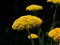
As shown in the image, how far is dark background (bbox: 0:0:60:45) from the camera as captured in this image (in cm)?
359

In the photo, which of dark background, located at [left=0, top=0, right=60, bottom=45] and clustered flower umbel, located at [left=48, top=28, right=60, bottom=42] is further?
dark background, located at [left=0, top=0, right=60, bottom=45]

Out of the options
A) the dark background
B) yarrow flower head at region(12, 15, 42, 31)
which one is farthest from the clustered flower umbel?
the dark background

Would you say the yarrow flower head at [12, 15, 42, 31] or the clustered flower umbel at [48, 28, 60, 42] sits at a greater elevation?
the yarrow flower head at [12, 15, 42, 31]

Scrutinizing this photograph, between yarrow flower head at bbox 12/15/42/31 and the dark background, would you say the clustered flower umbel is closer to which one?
yarrow flower head at bbox 12/15/42/31

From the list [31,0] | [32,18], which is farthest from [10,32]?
[32,18]

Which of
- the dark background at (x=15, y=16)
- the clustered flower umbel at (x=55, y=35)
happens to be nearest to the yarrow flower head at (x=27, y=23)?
the clustered flower umbel at (x=55, y=35)

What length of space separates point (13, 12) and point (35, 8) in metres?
2.27

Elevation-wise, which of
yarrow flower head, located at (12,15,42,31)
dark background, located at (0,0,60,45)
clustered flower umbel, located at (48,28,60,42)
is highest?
yarrow flower head, located at (12,15,42,31)

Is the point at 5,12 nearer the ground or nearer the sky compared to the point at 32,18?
nearer the ground

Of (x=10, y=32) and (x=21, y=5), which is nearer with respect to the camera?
(x=10, y=32)

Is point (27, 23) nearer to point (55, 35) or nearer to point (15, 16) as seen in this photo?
point (55, 35)

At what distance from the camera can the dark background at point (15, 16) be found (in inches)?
141

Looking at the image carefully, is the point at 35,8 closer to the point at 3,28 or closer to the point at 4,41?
the point at 4,41

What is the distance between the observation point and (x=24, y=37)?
11.9 feet
